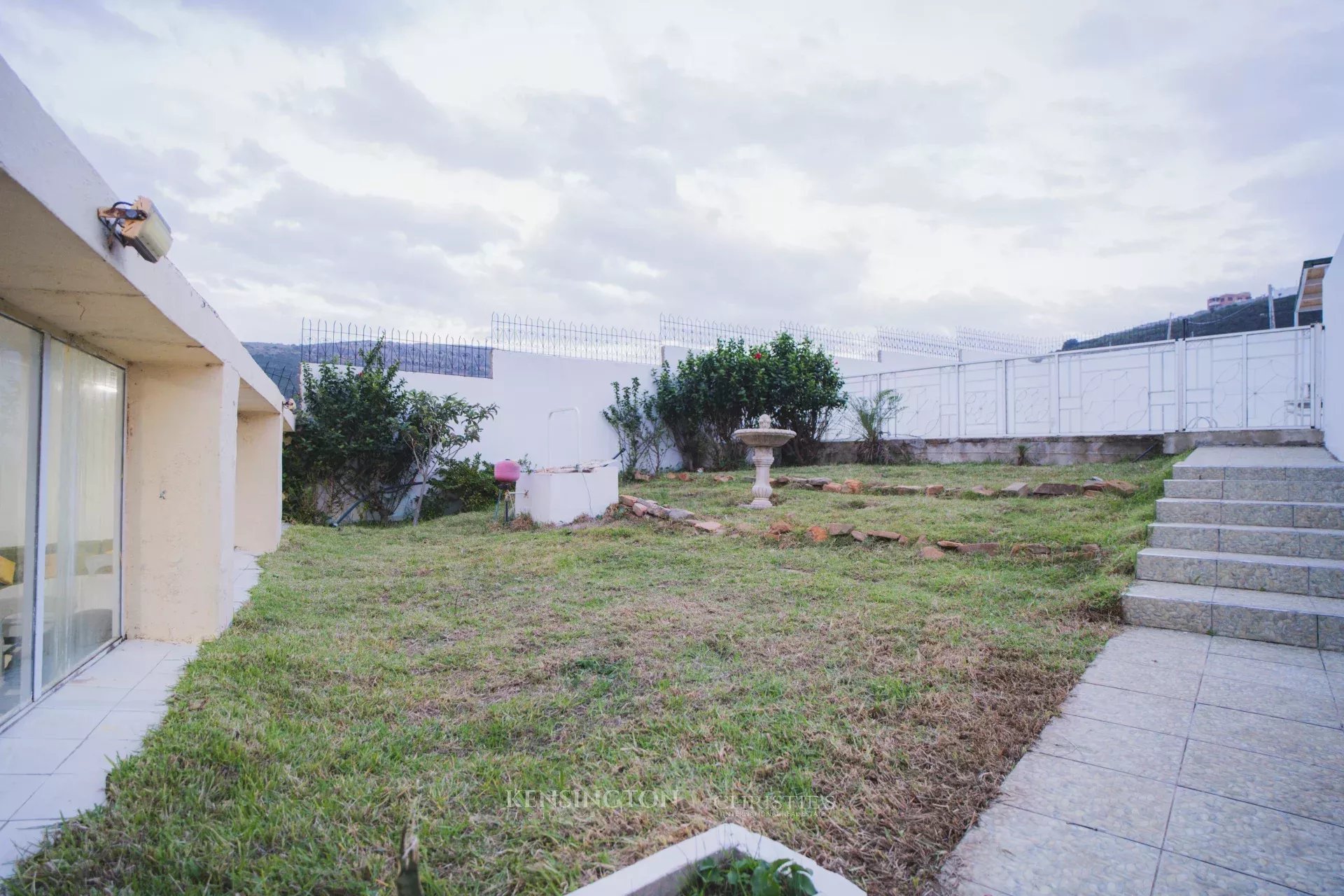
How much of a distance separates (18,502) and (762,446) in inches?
251

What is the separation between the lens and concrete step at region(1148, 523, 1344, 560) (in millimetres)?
3729

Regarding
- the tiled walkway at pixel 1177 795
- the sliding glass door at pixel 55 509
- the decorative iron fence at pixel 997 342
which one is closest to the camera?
the tiled walkway at pixel 1177 795

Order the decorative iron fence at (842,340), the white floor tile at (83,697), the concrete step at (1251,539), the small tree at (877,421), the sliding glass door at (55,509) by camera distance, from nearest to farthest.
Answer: the sliding glass door at (55,509) < the white floor tile at (83,697) < the concrete step at (1251,539) < the small tree at (877,421) < the decorative iron fence at (842,340)

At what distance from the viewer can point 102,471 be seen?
3.02 metres

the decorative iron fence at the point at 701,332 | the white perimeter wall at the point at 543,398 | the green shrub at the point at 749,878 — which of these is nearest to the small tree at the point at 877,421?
the white perimeter wall at the point at 543,398

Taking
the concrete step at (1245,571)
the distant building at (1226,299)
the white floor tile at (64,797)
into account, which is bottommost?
the white floor tile at (64,797)

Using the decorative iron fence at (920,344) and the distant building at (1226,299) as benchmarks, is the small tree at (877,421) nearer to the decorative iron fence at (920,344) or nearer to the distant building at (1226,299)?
the decorative iron fence at (920,344)

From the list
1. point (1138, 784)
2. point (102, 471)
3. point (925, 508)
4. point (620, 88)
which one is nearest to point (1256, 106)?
point (925, 508)

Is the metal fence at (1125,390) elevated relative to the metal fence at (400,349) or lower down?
lower down

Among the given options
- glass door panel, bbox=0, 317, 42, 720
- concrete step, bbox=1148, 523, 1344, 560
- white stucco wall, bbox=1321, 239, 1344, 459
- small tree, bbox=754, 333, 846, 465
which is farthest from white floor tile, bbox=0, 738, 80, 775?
small tree, bbox=754, 333, 846, 465

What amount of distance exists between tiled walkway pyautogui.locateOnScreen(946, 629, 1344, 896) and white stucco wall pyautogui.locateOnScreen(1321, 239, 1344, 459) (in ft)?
13.9

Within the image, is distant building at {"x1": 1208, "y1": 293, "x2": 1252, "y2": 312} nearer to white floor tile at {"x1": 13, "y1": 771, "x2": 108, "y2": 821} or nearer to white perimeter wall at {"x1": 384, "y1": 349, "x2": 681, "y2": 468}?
white perimeter wall at {"x1": 384, "y1": 349, "x2": 681, "y2": 468}

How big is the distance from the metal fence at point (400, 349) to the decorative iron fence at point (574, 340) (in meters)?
0.50

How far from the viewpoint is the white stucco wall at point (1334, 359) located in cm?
541
